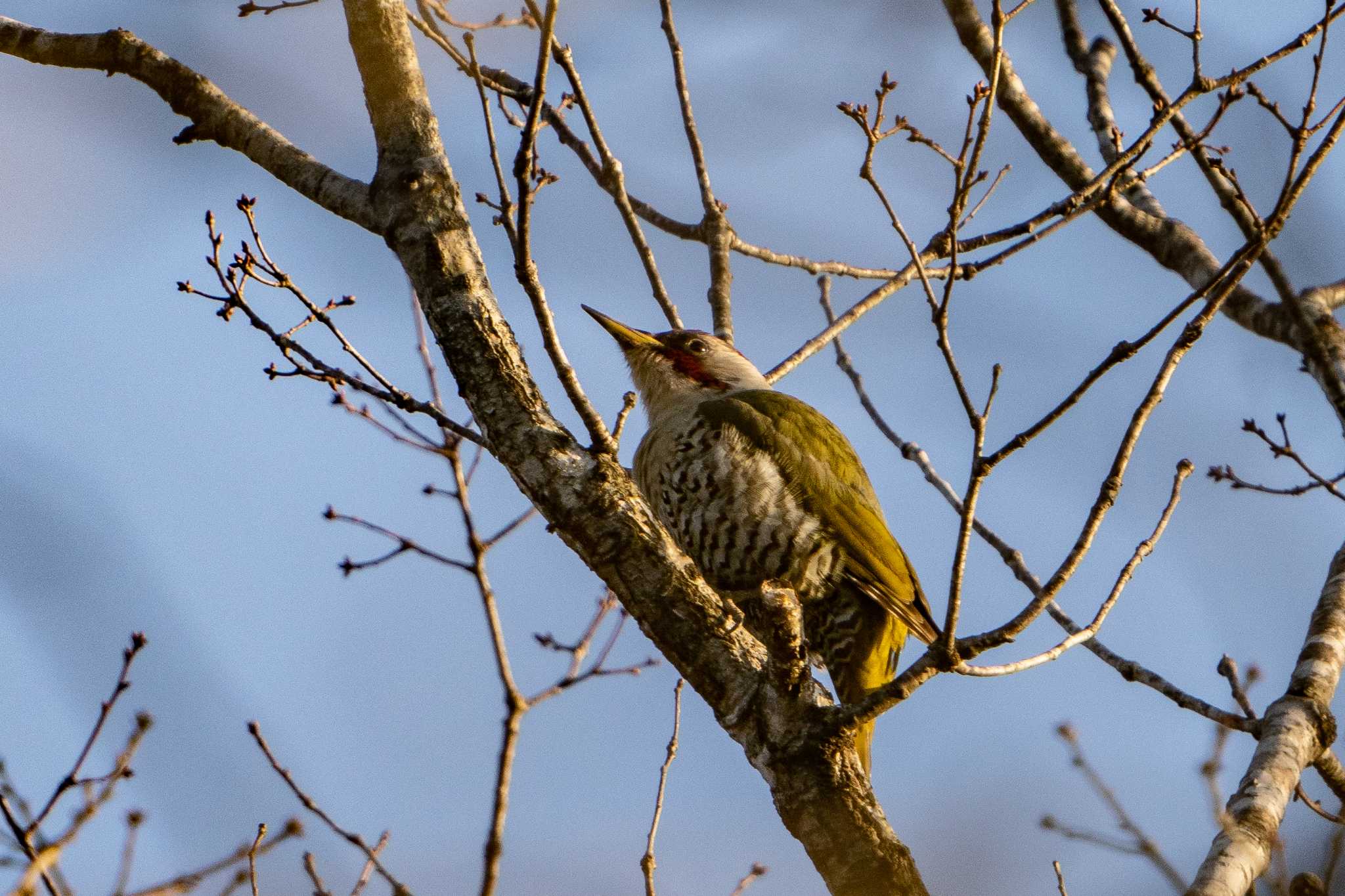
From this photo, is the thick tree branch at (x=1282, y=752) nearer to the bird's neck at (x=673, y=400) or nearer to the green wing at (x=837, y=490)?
the green wing at (x=837, y=490)

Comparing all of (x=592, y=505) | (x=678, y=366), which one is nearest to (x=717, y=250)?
(x=678, y=366)

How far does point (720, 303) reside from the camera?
22.2ft

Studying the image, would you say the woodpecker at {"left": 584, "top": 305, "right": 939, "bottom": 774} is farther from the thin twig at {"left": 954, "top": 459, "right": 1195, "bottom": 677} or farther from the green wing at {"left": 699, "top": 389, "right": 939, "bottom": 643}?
the thin twig at {"left": 954, "top": 459, "right": 1195, "bottom": 677}

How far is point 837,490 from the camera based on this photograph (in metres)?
6.57

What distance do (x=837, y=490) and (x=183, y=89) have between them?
135 inches

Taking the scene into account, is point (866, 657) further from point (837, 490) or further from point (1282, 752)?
point (1282, 752)

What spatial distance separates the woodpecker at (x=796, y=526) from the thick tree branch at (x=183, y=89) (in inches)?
88.9

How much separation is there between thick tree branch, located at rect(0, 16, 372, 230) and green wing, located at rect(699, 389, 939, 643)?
237 cm

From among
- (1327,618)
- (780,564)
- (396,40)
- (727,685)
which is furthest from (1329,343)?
(396,40)

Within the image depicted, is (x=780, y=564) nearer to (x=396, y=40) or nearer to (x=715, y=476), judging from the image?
(x=715, y=476)

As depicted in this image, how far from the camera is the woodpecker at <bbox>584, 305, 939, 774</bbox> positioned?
20.8 feet

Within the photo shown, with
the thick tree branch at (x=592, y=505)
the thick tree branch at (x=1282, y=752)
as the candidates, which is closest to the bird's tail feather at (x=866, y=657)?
the thick tree branch at (x=1282, y=752)

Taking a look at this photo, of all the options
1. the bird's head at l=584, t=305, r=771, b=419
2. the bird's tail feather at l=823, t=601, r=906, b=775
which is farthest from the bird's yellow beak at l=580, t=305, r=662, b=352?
the bird's tail feather at l=823, t=601, r=906, b=775

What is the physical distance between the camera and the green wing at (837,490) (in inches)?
248
